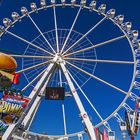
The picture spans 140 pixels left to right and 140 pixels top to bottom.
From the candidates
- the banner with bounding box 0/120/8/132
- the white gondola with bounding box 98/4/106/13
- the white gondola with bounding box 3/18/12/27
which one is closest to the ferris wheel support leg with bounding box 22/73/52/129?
the banner with bounding box 0/120/8/132

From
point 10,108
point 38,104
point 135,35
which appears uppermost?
point 135,35

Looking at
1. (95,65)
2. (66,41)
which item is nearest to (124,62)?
(95,65)

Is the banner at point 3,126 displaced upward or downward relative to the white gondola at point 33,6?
downward

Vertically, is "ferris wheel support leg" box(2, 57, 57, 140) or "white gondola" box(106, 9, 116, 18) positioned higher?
"white gondola" box(106, 9, 116, 18)

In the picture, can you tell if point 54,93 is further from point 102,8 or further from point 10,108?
point 102,8

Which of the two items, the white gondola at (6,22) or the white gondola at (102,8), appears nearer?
the white gondola at (102,8)

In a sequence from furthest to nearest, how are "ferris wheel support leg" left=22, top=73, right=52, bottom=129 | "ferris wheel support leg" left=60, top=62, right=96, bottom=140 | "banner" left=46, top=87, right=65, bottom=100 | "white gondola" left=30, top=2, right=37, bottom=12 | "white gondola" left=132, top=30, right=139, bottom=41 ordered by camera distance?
1. "white gondola" left=30, top=2, right=37, bottom=12
2. "white gondola" left=132, top=30, right=139, bottom=41
3. "banner" left=46, top=87, right=65, bottom=100
4. "ferris wheel support leg" left=22, top=73, right=52, bottom=129
5. "ferris wheel support leg" left=60, top=62, right=96, bottom=140

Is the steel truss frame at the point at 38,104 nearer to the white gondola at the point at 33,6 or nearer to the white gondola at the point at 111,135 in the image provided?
the white gondola at the point at 111,135

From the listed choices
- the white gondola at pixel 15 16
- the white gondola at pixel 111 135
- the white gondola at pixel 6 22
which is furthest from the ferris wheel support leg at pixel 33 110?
the white gondola at pixel 15 16

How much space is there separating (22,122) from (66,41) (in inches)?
405

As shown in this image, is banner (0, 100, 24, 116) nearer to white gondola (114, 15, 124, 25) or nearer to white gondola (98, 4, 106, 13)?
white gondola (114, 15, 124, 25)

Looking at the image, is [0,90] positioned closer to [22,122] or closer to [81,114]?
[22,122]

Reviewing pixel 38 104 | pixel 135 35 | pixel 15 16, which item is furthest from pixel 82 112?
pixel 15 16

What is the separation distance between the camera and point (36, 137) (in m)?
37.6
